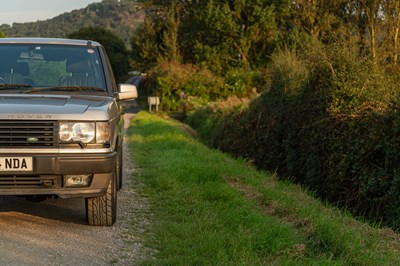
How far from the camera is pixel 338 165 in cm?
1140

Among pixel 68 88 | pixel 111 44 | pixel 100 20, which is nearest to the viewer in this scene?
pixel 68 88

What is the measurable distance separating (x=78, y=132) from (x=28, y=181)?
0.68 m

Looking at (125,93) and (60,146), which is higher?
(125,93)

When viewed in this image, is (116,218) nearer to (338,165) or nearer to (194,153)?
(338,165)

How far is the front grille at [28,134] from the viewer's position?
5703 millimetres

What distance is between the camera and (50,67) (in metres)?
7.39

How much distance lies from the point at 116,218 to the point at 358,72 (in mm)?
7101

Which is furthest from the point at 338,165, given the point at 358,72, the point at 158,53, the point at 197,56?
the point at 158,53

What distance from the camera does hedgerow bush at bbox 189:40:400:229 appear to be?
9.91 meters

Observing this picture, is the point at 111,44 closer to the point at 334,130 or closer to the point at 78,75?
the point at 334,130

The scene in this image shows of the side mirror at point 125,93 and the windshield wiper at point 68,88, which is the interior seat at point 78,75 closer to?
the windshield wiper at point 68,88

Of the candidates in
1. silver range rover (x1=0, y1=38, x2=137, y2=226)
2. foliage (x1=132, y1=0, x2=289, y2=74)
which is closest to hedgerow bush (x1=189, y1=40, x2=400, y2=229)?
silver range rover (x1=0, y1=38, x2=137, y2=226)

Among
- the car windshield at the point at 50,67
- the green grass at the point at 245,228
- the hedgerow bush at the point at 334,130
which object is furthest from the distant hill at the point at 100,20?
the car windshield at the point at 50,67

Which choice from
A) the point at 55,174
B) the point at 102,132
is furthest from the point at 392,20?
the point at 55,174
